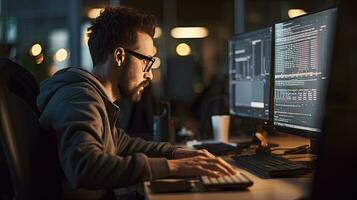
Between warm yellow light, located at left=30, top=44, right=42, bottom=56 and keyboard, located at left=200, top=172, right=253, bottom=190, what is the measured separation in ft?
13.6

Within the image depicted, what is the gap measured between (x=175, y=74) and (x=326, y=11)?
2865 mm

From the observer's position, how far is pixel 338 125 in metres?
0.78

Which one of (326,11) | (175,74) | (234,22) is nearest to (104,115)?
(326,11)

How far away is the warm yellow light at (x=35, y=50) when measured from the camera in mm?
5301

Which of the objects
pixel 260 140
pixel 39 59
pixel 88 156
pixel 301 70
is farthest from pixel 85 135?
pixel 39 59

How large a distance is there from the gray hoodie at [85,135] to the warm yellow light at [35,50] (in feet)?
12.2

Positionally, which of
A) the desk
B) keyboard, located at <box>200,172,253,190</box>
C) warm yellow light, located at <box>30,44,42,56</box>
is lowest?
the desk

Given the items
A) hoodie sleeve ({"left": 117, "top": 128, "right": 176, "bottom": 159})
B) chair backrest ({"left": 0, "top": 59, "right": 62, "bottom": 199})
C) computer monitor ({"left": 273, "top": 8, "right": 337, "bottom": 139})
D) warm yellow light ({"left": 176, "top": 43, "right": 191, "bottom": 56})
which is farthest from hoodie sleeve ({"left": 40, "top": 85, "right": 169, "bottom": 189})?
warm yellow light ({"left": 176, "top": 43, "right": 191, "bottom": 56})

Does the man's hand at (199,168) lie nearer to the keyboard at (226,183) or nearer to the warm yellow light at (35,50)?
the keyboard at (226,183)

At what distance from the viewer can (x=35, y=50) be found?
17.8ft

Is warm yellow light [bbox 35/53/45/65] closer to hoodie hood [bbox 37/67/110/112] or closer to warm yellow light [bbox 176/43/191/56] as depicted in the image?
warm yellow light [bbox 176/43/191/56]

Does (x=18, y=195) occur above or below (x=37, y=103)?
below

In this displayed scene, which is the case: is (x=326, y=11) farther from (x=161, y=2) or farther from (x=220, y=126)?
(x=161, y=2)

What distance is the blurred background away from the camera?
3.77 metres
